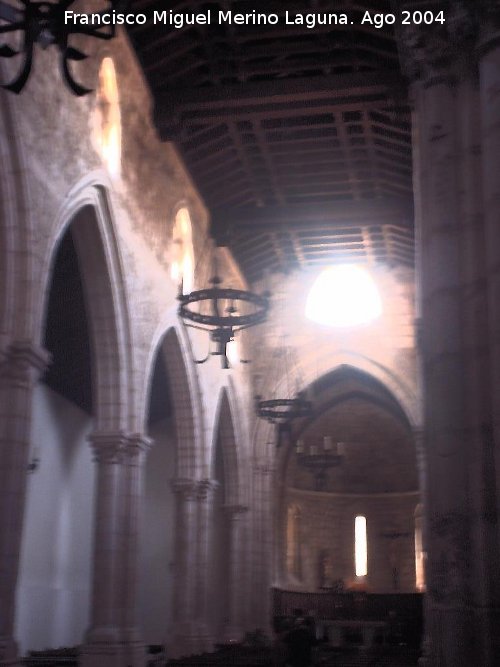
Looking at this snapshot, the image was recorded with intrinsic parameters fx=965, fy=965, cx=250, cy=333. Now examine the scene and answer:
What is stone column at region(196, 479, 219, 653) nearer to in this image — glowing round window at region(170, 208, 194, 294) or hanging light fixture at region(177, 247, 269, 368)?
glowing round window at region(170, 208, 194, 294)

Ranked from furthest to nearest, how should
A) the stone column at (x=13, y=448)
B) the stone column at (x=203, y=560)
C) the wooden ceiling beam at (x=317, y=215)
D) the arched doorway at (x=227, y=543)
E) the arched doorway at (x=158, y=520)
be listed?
the arched doorway at (x=158, y=520)
the arched doorway at (x=227, y=543)
the wooden ceiling beam at (x=317, y=215)
the stone column at (x=203, y=560)
the stone column at (x=13, y=448)

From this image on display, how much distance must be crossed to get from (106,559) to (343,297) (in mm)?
12711

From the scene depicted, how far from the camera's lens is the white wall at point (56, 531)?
712 inches

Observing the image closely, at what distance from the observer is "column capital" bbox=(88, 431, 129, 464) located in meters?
14.3

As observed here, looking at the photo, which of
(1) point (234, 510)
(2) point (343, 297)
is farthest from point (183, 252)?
(1) point (234, 510)

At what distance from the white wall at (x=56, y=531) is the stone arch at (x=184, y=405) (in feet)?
8.10

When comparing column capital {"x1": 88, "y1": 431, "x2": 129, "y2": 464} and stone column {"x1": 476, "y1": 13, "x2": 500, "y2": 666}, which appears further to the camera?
column capital {"x1": 88, "y1": 431, "x2": 129, "y2": 464}

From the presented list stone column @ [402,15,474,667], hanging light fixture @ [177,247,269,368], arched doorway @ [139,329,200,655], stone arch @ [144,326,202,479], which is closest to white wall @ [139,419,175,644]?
arched doorway @ [139,329,200,655]

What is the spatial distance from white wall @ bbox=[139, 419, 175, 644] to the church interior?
0.07 m

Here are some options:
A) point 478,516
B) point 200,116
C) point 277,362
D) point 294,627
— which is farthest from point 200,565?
point 478,516

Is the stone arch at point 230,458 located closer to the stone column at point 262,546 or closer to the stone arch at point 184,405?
the stone column at point 262,546

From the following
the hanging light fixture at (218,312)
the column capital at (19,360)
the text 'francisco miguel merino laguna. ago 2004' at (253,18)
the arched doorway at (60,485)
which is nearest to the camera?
the column capital at (19,360)

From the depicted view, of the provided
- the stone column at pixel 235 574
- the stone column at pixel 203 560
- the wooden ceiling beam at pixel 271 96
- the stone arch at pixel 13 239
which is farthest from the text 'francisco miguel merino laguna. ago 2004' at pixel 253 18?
the stone column at pixel 235 574

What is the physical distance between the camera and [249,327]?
20734 mm
